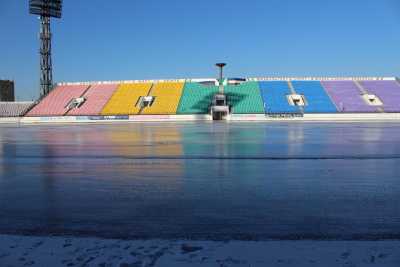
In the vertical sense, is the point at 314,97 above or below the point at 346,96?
below

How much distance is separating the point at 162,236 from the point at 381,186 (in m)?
4.55

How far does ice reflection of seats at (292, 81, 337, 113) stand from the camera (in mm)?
58719

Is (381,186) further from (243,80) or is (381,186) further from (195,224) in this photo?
(243,80)

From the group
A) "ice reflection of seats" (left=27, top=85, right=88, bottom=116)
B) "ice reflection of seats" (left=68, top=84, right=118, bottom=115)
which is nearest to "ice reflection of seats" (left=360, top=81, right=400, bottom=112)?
"ice reflection of seats" (left=68, top=84, right=118, bottom=115)

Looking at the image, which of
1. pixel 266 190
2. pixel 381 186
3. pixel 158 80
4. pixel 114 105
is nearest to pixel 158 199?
pixel 266 190

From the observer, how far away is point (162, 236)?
14.6ft

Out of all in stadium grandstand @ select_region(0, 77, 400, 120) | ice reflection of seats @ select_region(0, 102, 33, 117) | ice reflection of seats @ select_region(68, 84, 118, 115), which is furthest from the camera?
ice reflection of seats @ select_region(0, 102, 33, 117)

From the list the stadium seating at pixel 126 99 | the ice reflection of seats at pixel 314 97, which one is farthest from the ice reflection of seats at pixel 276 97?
the stadium seating at pixel 126 99

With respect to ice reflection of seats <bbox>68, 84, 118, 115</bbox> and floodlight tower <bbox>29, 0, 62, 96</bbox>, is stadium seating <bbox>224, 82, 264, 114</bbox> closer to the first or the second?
ice reflection of seats <bbox>68, 84, 118, 115</bbox>

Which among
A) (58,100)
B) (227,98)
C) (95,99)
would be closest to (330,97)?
(227,98)

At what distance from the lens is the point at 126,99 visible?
6738 cm

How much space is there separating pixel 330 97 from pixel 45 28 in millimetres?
48722

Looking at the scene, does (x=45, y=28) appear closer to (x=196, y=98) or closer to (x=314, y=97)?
(x=196, y=98)

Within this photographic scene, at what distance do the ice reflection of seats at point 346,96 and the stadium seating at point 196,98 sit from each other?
18.6m
